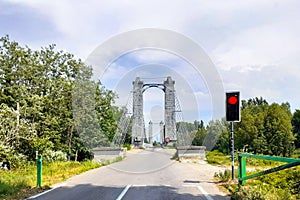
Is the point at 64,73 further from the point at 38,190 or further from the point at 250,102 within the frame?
the point at 250,102

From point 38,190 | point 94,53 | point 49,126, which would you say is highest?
point 94,53

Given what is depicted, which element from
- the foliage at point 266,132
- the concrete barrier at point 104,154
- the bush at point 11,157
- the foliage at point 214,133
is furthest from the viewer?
the foliage at point 266,132

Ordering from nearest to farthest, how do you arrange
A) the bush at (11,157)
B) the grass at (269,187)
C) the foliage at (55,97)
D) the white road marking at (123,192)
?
the grass at (269,187), the white road marking at (123,192), the bush at (11,157), the foliage at (55,97)

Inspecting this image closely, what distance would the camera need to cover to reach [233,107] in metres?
10.5

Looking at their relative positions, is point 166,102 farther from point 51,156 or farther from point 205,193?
point 205,193

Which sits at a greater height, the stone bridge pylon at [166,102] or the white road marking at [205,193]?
the stone bridge pylon at [166,102]

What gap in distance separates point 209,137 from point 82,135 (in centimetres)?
1657

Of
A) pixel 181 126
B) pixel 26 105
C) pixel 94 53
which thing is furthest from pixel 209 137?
pixel 94 53

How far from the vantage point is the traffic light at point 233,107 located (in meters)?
10.5

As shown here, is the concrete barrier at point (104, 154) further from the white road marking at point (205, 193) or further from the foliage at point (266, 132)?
the foliage at point (266, 132)

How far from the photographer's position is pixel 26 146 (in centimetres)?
1931

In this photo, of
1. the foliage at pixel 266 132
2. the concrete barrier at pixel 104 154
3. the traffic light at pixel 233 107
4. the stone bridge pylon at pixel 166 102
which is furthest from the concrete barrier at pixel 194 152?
the foliage at pixel 266 132

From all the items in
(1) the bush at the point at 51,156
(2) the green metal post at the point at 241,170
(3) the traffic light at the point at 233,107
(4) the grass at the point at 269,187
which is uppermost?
(3) the traffic light at the point at 233,107

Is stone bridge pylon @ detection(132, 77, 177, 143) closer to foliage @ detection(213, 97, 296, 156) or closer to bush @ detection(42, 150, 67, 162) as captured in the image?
bush @ detection(42, 150, 67, 162)
